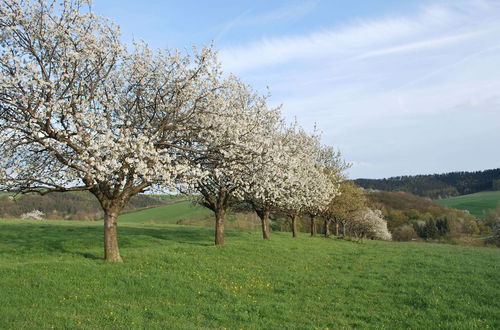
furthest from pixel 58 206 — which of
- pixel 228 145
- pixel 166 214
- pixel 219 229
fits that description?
pixel 228 145

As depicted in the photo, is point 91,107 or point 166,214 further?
point 166,214

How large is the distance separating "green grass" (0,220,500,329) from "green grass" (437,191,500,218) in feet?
458

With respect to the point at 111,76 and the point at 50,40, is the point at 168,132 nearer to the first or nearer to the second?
the point at 111,76

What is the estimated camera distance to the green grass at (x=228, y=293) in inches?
452

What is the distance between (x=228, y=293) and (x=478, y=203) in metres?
164

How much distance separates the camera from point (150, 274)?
646 inches

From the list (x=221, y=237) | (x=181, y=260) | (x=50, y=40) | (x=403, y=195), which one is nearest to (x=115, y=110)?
(x=50, y=40)

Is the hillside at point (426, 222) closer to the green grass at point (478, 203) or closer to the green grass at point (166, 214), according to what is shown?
the green grass at point (478, 203)

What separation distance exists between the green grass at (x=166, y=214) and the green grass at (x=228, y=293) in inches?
2400

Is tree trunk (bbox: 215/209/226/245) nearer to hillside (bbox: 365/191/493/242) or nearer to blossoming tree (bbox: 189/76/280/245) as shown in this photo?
blossoming tree (bbox: 189/76/280/245)

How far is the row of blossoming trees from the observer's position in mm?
16125

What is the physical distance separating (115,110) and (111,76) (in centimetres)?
174

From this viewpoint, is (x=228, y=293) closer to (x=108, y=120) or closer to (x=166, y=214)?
(x=108, y=120)

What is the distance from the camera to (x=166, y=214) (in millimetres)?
90188
